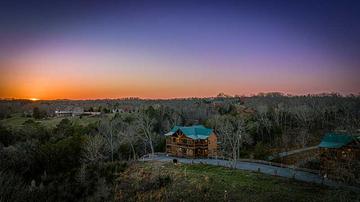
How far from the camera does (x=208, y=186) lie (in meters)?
39.2

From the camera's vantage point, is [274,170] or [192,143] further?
[192,143]

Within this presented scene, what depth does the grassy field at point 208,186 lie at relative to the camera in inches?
1340

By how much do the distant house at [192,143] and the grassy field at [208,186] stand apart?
10.3 m

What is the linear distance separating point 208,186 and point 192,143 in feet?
71.6

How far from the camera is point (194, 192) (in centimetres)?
3791

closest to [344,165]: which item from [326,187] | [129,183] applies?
[326,187]

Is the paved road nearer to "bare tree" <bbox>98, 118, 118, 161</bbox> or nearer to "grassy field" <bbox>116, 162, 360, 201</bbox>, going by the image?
"grassy field" <bbox>116, 162, 360, 201</bbox>

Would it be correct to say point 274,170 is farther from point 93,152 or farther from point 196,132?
Result: point 93,152

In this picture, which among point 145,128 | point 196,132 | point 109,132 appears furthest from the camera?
point 109,132

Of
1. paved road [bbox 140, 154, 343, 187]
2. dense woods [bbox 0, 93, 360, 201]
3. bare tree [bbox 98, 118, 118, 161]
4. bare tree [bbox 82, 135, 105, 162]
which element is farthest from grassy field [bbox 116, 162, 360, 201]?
bare tree [bbox 98, 118, 118, 161]

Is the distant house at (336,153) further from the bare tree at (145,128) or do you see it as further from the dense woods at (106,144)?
the bare tree at (145,128)

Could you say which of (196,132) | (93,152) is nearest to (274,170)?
(196,132)

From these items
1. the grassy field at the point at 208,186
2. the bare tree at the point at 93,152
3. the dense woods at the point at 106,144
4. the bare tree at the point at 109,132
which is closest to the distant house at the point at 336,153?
the dense woods at the point at 106,144

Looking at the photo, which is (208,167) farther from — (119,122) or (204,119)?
(204,119)
